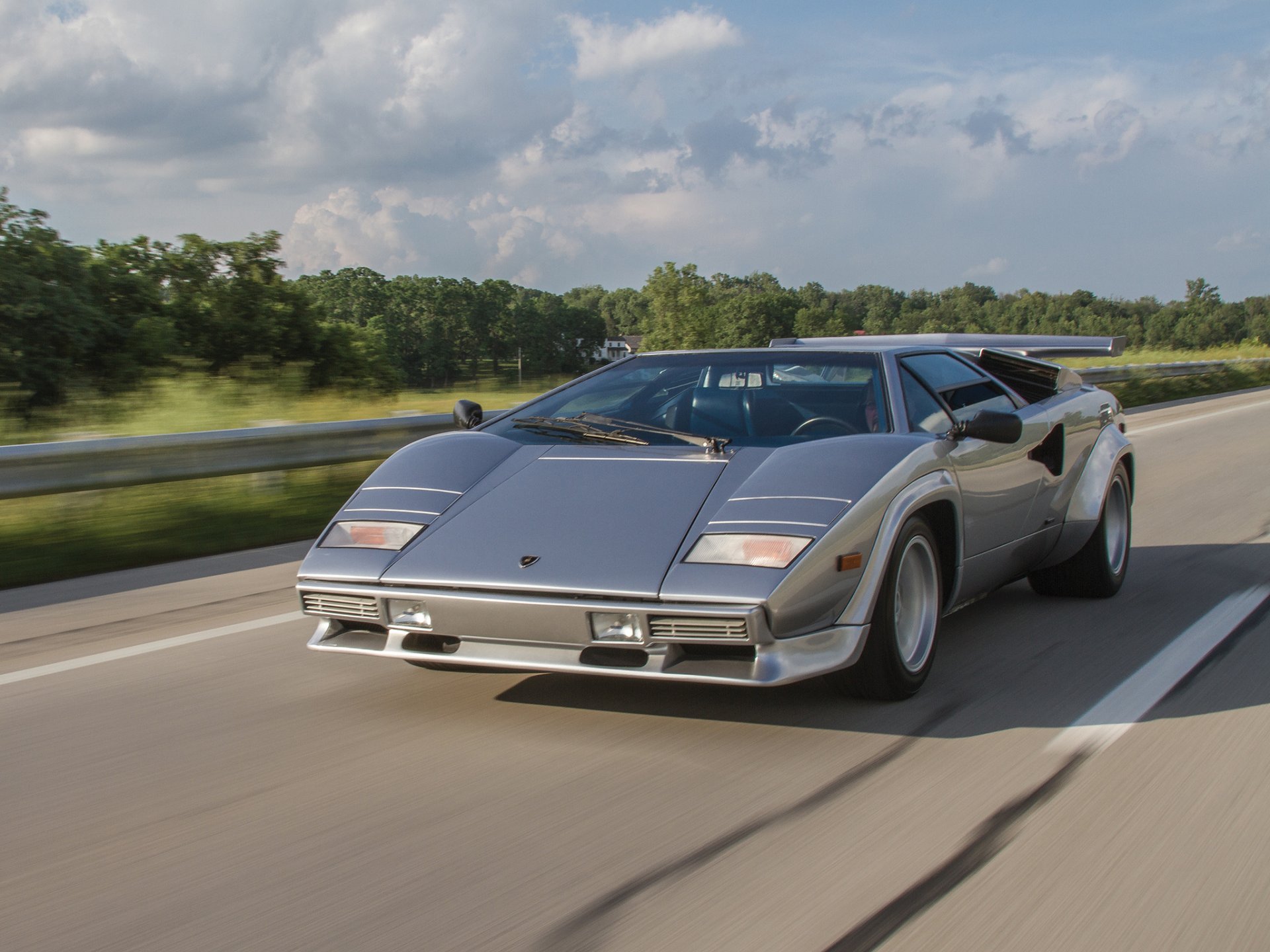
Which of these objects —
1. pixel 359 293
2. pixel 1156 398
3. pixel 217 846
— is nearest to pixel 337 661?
pixel 217 846

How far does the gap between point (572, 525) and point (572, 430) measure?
0.82 m

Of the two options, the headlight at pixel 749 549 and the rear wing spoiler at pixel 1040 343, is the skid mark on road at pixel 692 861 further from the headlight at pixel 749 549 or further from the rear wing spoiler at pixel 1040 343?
the rear wing spoiler at pixel 1040 343

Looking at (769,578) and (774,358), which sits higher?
(774,358)

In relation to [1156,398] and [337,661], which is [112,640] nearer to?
[337,661]

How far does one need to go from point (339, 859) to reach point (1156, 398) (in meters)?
25.4

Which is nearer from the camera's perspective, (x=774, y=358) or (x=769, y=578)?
(x=769, y=578)

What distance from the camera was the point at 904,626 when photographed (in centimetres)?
427

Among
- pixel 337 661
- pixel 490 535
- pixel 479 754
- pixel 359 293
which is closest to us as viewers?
pixel 479 754

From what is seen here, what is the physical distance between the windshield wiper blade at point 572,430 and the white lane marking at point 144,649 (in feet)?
3.60

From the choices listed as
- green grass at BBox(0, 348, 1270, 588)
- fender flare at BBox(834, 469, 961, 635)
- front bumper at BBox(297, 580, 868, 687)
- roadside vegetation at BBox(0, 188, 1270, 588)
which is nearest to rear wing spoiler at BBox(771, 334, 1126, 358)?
roadside vegetation at BBox(0, 188, 1270, 588)

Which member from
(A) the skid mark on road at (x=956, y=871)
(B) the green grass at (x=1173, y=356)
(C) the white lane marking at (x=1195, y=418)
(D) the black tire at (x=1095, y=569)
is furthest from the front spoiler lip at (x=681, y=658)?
(B) the green grass at (x=1173, y=356)

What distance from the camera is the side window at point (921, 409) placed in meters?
4.70

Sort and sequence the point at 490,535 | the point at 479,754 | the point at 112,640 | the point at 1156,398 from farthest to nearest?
the point at 1156,398, the point at 112,640, the point at 490,535, the point at 479,754

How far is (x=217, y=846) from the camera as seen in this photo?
9.89 ft
